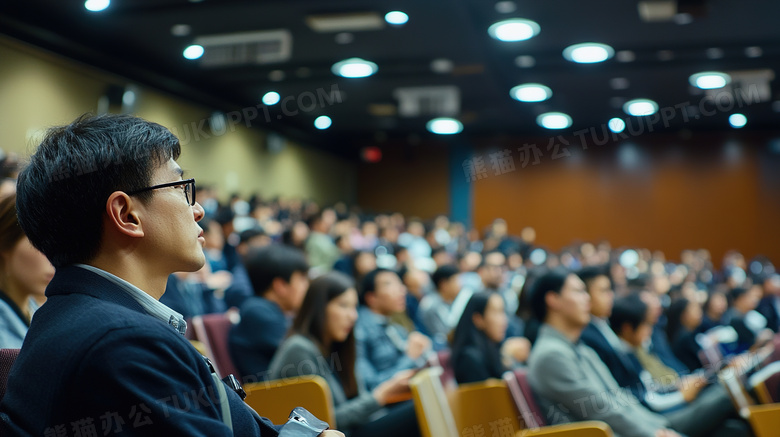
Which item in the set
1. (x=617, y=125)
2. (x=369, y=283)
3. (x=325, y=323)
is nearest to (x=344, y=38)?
(x=369, y=283)

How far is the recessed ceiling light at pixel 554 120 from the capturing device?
40.7 ft

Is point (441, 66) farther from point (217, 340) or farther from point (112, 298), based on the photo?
point (112, 298)

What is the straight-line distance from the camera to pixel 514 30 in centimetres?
731

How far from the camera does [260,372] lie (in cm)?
291

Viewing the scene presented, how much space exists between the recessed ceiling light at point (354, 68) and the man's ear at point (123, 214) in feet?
25.2

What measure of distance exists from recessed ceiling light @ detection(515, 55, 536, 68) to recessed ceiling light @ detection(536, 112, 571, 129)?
11.6 feet

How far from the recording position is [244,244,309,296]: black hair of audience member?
10.8 ft

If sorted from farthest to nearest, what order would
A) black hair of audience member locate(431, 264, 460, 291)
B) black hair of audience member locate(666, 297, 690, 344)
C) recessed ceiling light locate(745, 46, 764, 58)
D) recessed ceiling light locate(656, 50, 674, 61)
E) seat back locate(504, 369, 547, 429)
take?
recessed ceiling light locate(656, 50, 674, 61), recessed ceiling light locate(745, 46, 764, 58), black hair of audience member locate(431, 264, 460, 291), black hair of audience member locate(666, 297, 690, 344), seat back locate(504, 369, 547, 429)

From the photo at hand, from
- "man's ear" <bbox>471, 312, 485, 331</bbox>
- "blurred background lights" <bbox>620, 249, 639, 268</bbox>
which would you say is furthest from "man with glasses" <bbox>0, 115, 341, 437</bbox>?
"blurred background lights" <bbox>620, 249, 639, 268</bbox>

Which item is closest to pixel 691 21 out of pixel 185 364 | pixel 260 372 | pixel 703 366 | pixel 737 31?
pixel 737 31

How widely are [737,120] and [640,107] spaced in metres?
2.58

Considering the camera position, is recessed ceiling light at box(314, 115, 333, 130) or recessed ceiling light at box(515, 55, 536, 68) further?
recessed ceiling light at box(314, 115, 333, 130)

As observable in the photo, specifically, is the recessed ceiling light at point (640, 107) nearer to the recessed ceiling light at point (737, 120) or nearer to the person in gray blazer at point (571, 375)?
the recessed ceiling light at point (737, 120)

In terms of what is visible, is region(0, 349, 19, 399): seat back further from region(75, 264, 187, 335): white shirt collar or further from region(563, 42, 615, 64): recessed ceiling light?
region(563, 42, 615, 64): recessed ceiling light
